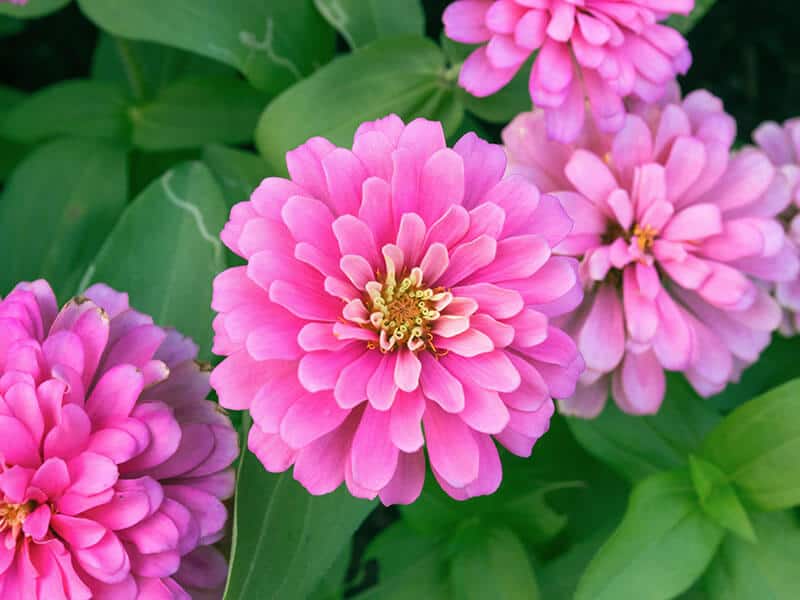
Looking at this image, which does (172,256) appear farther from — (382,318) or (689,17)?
(689,17)

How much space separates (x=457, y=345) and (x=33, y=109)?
2.37 feet

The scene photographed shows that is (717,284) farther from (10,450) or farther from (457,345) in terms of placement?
(10,450)

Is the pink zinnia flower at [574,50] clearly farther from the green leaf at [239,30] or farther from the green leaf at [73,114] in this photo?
the green leaf at [73,114]

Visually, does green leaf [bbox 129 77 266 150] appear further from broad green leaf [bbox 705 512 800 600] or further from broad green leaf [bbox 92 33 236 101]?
broad green leaf [bbox 705 512 800 600]

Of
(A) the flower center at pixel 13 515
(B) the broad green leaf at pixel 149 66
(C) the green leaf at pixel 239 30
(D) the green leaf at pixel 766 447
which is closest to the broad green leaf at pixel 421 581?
(D) the green leaf at pixel 766 447

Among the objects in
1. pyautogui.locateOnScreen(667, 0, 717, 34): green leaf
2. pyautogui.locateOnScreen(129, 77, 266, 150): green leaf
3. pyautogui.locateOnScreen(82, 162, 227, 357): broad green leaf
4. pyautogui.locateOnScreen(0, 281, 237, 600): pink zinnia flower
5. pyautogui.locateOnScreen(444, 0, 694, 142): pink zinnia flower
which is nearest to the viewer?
pyautogui.locateOnScreen(0, 281, 237, 600): pink zinnia flower

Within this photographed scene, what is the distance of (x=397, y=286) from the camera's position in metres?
0.58

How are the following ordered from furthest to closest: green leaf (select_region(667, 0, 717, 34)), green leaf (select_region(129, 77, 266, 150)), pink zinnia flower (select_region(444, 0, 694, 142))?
green leaf (select_region(129, 77, 266, 150))
green leaf (select_region(667, 0, 717, 34))
pink zinnia flower (select_region(444, 0, 694, 142))

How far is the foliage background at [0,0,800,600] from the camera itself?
2.24 ft

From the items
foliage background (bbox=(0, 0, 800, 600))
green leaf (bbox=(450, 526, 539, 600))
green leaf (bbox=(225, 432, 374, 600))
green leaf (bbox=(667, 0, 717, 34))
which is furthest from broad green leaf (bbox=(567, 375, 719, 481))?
green leaf (bbox=(667, 0, 717, 34))

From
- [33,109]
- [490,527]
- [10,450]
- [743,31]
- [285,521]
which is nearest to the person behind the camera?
[10,450]

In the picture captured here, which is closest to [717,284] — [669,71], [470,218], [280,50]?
[669,71]

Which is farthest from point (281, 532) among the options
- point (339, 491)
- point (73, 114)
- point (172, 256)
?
point (73, 114)

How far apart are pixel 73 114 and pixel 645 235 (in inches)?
27.5
